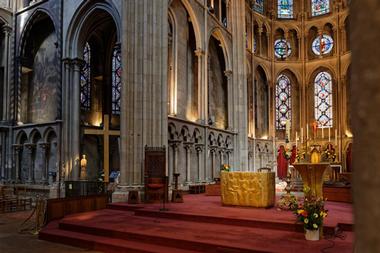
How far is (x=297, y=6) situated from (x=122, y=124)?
22417 millimetres

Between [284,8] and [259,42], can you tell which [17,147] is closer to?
[259,42]

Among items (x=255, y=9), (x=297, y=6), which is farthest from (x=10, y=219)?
(x=297, y=6)

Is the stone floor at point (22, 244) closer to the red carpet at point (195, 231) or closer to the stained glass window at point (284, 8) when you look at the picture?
the red carpet at point (195, 231)

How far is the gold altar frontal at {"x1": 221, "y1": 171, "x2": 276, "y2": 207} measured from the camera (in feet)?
33.7

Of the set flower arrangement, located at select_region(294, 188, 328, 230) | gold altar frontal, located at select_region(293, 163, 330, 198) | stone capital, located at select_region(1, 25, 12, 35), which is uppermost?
A: stone capital, located at select_region(1, 25, 12, 35)

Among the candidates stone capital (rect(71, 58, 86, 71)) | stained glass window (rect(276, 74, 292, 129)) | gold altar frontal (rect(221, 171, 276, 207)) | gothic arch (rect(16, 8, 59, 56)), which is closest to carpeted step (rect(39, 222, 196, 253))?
gold altar frontal (rect(221, 171, 276, 207))

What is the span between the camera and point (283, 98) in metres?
30.2

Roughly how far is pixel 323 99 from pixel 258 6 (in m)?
8.72

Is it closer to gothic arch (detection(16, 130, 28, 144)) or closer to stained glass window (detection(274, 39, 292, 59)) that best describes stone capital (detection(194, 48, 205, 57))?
gothic arch (detection(16, 130, 28, 144))

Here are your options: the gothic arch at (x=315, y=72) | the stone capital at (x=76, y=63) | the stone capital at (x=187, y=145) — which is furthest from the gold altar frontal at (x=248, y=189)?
the gothic arch at (x=315, y=72)

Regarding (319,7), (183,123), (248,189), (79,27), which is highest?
(319,7)

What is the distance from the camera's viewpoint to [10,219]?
11.9 metres

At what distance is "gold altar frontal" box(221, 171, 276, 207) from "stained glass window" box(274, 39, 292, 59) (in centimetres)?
2155

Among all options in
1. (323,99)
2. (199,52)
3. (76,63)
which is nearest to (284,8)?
(323,99)
